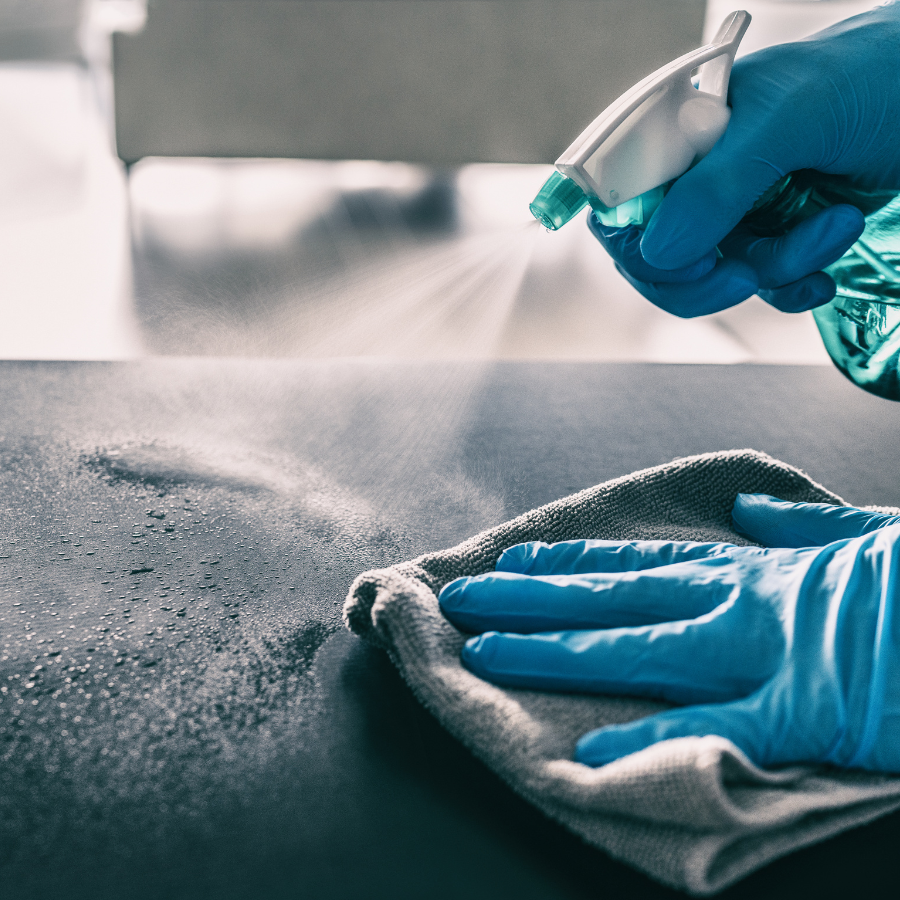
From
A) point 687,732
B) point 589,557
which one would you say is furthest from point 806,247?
point 687,732

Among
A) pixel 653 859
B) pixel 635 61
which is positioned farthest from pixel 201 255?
pixel 653 859

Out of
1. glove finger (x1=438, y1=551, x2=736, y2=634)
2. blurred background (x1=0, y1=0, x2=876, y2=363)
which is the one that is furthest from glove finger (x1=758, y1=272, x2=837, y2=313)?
blurred background (x1=0, y1=0, x2=876, y2=363)

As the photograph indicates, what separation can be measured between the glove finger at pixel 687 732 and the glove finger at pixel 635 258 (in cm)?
42

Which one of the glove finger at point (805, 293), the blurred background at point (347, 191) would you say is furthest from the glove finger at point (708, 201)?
the blurred background at point (347, 191)

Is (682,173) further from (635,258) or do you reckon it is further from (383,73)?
(383,73)

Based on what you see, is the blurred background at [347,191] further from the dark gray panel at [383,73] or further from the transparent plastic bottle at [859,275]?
the transparent plastic bottle at [859,275]

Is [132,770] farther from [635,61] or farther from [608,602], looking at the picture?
[635,61]

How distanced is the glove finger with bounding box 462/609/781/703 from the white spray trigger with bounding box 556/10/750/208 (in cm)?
36

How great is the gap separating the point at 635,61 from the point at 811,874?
3177mm

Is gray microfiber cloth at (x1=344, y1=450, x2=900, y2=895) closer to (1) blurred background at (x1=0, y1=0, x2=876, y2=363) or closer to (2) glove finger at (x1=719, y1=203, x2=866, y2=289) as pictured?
(2) glove finger at (x1=719, y1=203, x2=866, y2=289)

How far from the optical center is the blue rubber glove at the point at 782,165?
0.71 metres

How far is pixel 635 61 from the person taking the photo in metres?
3.09

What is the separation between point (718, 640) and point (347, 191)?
308 cm

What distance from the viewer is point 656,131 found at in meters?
0.68
